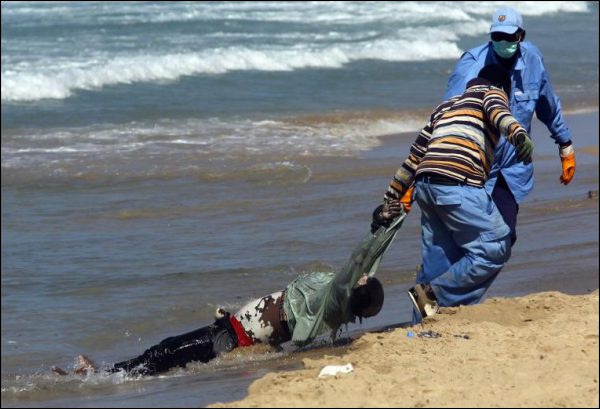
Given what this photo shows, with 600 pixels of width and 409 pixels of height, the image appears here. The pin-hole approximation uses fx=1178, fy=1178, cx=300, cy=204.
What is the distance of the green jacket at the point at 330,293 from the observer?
5832 mm

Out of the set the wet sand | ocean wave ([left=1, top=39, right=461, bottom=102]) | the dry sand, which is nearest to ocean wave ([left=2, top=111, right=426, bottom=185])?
ocean wave ([left=1, top=39, right=461, bottom=102])

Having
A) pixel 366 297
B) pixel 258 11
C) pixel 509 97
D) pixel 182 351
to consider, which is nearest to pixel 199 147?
pixel 182 351

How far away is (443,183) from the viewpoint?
5.62 meters

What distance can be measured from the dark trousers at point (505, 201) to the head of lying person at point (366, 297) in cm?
78

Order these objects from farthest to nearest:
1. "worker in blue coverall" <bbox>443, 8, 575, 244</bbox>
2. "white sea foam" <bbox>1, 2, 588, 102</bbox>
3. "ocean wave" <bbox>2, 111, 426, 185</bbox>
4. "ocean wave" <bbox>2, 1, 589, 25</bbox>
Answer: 1. "ocean wave" <bbox>2, 1, 589, 25</bbox>
2. "white sea foam" <bbox>1, 2, 588, 102</bbox>
3. "ocean wave" <bbox>2, 111, 426, 185</bbox>
4. "worker in blue coverall" <bbox>443, 8, 575, 244</bbox>

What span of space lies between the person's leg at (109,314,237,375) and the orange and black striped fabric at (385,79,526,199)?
4.62 feet

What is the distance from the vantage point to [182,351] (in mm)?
6270

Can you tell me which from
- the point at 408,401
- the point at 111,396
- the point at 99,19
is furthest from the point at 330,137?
the point at 99,19

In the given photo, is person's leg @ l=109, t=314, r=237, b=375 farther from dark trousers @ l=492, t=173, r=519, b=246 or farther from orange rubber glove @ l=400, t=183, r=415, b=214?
dark trousers @ l=492, t=173, r=519, b=246

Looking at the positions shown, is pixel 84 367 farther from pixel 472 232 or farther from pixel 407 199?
pixel 472 232

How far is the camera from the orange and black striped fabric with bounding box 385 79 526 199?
5.60m

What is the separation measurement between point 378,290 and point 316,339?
33.5 inches

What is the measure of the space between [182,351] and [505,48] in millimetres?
2310

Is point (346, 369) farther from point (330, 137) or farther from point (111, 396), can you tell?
point (330, 137)
